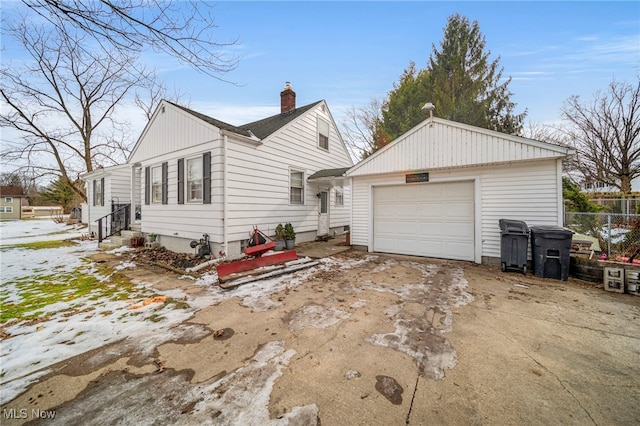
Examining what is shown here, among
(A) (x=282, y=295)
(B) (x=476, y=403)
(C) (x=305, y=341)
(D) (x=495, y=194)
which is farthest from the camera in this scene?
(D) (x=495, y=194)

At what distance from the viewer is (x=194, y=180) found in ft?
25.7

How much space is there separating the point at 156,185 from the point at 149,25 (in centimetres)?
779

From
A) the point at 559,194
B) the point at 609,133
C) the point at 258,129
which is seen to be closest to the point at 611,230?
the point at 559,194

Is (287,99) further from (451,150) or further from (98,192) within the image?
(98,192)

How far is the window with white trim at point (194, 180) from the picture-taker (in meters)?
7.65

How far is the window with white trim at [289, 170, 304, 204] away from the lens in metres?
9.67

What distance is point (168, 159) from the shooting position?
8.55 m

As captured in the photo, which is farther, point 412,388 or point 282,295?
point 282,295

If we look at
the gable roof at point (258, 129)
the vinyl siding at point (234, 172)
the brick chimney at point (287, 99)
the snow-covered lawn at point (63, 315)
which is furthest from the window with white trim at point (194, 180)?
the brick chimney at point (287, 99)

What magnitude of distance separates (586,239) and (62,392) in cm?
1090

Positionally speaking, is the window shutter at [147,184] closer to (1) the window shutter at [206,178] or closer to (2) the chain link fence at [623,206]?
(1) the window shutter at [206,178]

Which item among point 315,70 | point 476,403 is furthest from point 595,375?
point 315,70

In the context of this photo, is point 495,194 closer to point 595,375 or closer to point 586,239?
point 586,239

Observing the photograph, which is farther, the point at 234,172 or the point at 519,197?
the point at 234,172
